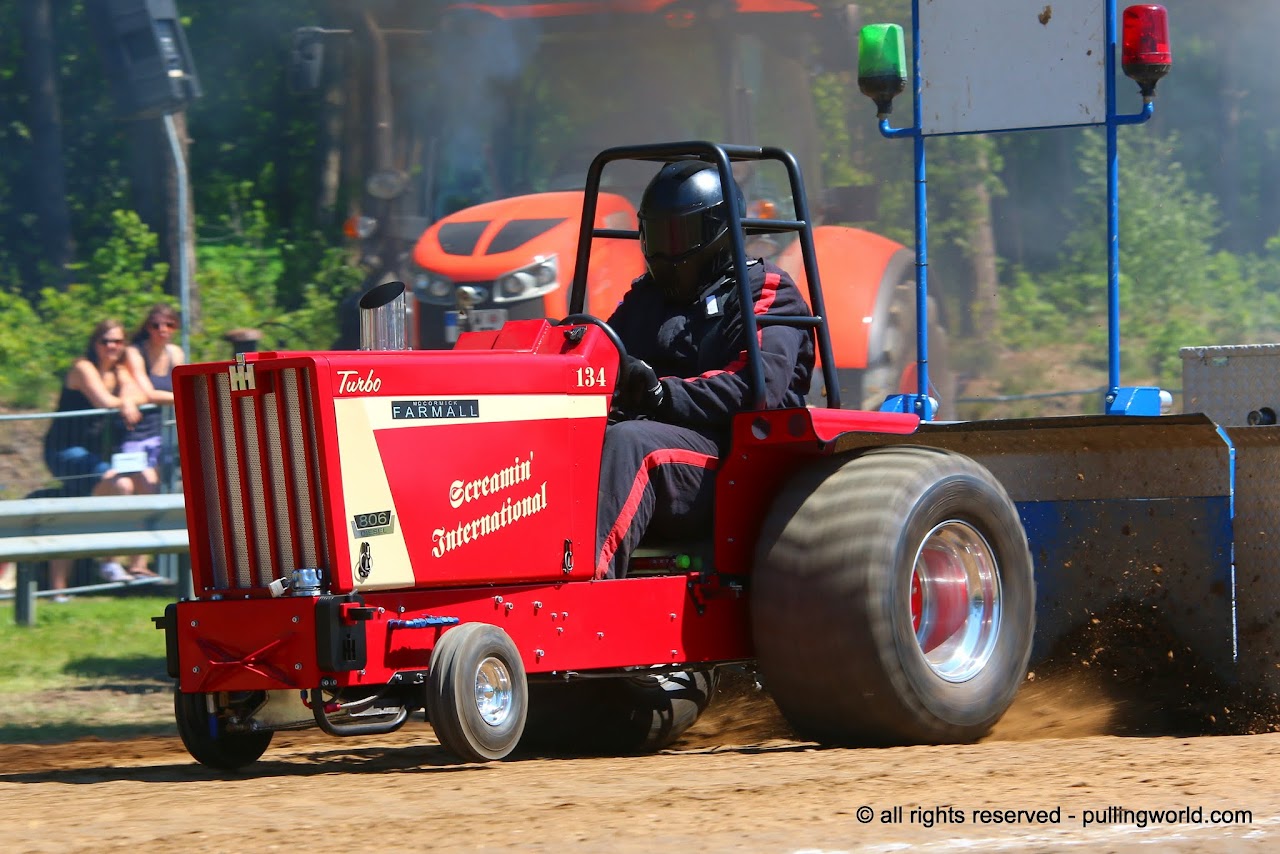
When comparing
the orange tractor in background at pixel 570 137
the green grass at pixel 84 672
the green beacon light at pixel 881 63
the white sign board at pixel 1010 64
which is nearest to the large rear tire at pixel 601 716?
the green grass at pixel 84 672

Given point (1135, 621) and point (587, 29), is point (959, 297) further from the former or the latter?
point (1135, 621)

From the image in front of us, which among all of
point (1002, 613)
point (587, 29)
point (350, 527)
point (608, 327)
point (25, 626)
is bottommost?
point (25, 626)

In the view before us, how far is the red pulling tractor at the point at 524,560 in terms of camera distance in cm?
514

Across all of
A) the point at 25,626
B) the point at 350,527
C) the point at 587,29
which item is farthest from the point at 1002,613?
the point at 587,29

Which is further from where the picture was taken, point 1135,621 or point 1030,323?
point 1030,323

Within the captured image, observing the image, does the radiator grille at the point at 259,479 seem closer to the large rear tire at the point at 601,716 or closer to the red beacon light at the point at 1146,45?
the large rear tire at the point at 601,716

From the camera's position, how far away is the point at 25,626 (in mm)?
9742

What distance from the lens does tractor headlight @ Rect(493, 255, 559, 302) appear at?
46.6 ft

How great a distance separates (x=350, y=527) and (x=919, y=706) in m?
1.75

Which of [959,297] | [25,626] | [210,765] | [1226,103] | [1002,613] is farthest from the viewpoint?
[1226,103]

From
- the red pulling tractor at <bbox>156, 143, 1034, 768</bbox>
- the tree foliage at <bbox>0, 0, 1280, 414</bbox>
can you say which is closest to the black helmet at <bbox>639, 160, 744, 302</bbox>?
the red pulling tractor at <bbox>156, 143, 1034, 768</bbox>

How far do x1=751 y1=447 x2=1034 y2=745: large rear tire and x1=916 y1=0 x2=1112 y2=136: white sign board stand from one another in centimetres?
318

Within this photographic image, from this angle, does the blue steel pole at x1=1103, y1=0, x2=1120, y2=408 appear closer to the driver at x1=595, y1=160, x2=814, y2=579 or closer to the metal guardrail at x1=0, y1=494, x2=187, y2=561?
the driver at x1=595, y1=160, x2=814, y2=579

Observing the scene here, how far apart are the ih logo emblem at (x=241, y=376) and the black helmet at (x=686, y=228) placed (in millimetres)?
1440
